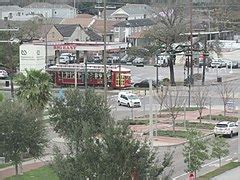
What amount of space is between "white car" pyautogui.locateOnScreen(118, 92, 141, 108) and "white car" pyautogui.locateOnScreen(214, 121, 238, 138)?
1490 centimetres

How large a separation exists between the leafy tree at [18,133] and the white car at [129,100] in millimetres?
27744

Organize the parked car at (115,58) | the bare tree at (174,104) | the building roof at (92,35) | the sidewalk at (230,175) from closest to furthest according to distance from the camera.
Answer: the sidewalk at (230,175) < the bare tree at (174,104) < the parked car at (115,58) < the building roof at (92,35)

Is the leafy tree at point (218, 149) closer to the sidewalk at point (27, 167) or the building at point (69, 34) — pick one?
the sidewalk at point (27, 167)

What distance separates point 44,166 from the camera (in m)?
36.8

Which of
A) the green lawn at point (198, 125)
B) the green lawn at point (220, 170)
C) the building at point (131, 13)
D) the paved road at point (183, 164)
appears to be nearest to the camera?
the green lawn at point (220, 170)

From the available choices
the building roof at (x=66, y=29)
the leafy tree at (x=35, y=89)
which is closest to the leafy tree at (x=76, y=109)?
the leafy tree at (x=35, y=89)

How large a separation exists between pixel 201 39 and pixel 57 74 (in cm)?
2135

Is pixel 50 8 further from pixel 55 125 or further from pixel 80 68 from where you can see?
pixel 55 125

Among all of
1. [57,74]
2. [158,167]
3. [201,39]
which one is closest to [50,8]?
[201,39]

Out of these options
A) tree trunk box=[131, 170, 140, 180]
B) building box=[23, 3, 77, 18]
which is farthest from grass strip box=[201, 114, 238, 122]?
building box=[23, 3, 77, 18]

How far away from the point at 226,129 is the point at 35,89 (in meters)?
12.4

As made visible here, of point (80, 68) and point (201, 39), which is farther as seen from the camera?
point (201, 39)

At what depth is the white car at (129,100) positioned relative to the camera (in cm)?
6175

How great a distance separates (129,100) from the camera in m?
61.9
